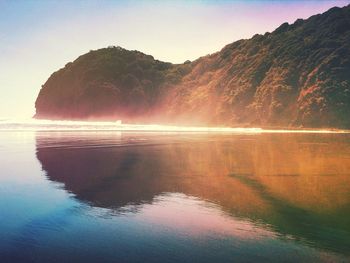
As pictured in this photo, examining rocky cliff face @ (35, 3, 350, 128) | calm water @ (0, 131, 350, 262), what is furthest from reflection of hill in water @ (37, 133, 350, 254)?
rocky cliff face @ (35, 3, 350, 128)

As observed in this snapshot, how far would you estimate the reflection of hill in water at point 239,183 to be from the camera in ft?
33.5

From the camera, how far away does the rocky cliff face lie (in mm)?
91375

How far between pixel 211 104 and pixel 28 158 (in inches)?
3928

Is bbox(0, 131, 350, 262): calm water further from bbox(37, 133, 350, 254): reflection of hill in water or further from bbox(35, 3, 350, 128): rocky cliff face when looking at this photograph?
bbox(35, 3, 350, 128): rocky cliff face

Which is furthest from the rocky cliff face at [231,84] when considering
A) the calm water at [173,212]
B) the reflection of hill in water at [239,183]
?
the calm water at [173,212]

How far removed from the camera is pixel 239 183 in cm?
1537

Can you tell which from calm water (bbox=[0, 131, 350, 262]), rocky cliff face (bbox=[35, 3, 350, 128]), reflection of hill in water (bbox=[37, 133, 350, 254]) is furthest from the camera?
rocky cliff face (bbox=[35, 3, 350, 128])

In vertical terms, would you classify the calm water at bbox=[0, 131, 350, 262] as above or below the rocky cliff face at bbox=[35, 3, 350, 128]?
below

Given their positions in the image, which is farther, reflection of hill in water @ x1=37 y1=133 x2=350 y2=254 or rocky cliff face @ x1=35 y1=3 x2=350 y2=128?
rocky cliff face @ x1=35 y1=3 x2=350 y2=128

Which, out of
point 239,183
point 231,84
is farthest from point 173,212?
point 231,84

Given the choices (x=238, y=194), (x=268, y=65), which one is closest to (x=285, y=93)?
(x=268, y=65)

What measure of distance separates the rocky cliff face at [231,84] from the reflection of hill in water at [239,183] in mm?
70196

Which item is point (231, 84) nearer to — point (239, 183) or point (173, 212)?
point (239, 183)

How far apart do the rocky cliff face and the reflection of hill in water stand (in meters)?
70.2
